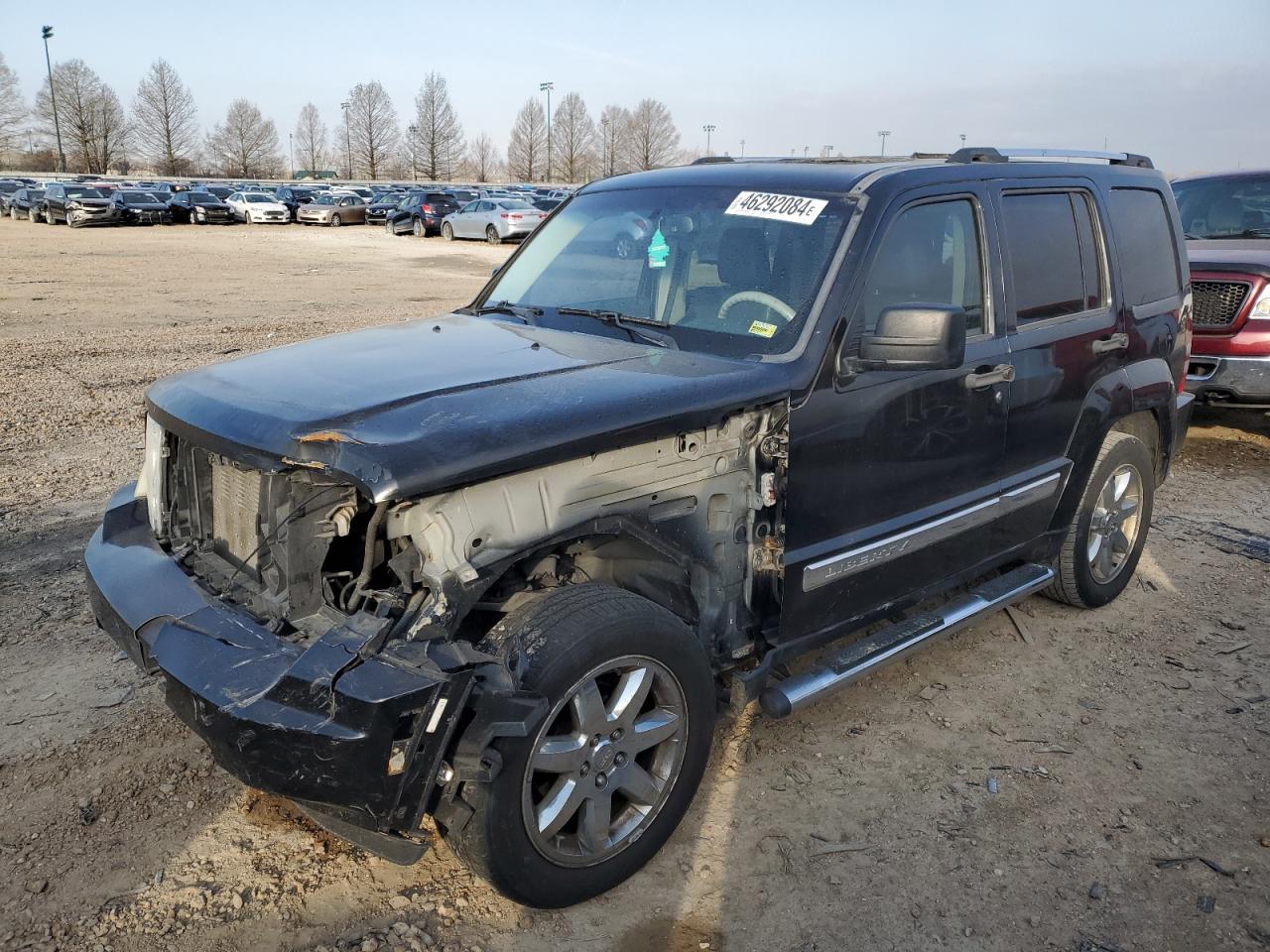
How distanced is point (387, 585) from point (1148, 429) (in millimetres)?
4064

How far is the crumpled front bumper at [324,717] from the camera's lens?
2.31m

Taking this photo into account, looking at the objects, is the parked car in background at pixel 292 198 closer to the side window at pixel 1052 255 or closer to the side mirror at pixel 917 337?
the side window at pixel 1052 255

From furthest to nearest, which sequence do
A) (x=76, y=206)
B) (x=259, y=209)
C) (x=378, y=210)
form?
(x=378, y=210) → (x=259, y=209) → (x=76, y=206)

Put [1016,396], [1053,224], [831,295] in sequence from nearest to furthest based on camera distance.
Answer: [831,295]
[1016,396]
[1053,224]

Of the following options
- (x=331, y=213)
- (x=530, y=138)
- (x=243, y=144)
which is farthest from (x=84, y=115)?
(x=331, y=213)

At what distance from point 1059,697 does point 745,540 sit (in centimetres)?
187

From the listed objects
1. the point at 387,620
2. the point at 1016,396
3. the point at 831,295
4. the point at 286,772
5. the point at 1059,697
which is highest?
the point at 831,295

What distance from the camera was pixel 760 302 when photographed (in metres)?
3.41

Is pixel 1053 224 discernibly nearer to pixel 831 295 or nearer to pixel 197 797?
pixel 831 295

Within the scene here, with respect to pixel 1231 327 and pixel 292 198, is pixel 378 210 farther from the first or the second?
pixel 1231 327

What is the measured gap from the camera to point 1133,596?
5.20m

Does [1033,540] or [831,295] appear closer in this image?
[831,295]

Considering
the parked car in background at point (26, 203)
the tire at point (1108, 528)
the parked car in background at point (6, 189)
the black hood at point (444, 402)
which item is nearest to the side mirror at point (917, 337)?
the black hood at point (444, 402)

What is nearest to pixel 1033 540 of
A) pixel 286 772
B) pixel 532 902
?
pixel 532 902
